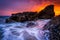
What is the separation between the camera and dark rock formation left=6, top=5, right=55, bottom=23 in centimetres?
1695

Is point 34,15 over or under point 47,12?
under

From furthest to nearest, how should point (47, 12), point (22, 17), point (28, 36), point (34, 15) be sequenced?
point (47, 12)
point (34, 15)
point (22, 17)
point (28, 36)

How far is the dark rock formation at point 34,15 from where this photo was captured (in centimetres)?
1695

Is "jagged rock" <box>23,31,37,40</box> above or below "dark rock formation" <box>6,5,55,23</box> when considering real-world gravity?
below

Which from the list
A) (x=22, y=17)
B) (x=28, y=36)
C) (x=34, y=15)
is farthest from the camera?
(x=34, y=15)

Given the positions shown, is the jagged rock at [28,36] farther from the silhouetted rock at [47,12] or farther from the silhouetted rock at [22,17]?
the silhouetted rock at [47,12]

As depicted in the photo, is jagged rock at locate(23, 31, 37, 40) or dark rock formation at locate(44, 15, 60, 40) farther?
jagged rock at locate(23, 31, 37, 40)

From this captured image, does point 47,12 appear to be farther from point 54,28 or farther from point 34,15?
point 54,28

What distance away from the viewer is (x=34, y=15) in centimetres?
1744

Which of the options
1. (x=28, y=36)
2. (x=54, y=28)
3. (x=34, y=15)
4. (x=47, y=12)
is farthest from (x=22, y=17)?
(x=54, y=28)

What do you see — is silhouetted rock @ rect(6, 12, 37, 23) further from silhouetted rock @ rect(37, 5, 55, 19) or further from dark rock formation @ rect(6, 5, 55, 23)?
silhouetted rock @ rect(37, 5, 55, 19)

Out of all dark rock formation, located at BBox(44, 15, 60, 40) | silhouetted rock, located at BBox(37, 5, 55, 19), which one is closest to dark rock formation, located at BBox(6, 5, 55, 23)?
silhouetted rock, located at BBox(37, 5, 55, 19)

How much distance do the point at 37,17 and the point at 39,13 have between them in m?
0.59

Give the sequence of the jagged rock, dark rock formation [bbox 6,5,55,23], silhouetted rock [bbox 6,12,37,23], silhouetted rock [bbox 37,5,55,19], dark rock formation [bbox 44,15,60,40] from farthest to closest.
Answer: silhouetted rock [bbox 37,5,55,19]
dark rock formation [bbox 6,5,55,23]
silhouetted rock [bbox 6,12,37,23]
the jagged rock
dark rock formation [bbox 44,15,60,40]
